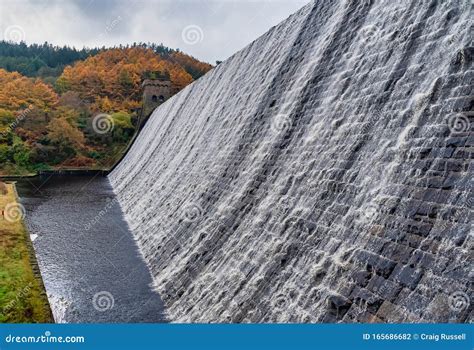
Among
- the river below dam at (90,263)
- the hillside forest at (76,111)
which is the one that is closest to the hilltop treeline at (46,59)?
the hillside forest at (76,111)

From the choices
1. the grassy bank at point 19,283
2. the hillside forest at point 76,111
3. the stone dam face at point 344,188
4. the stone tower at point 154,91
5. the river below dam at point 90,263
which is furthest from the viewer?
the stone tower at point 154,91

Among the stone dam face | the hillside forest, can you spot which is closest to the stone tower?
the hillside forest

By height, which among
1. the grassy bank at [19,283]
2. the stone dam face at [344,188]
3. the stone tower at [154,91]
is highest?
the stone tower at [154,91]

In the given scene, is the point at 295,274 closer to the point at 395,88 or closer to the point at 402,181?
the point at 402,181

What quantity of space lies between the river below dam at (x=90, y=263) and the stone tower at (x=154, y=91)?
30.5m

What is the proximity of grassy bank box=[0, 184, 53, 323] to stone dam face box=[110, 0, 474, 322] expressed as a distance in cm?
314

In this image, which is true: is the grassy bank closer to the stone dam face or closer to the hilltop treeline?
the stone dam face

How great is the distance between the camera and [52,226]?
21.0 meters

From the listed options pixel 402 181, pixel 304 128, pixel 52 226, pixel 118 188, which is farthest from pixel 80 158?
pixel 402 181

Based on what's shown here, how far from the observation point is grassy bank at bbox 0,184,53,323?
33.3ft

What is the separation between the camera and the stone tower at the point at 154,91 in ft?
187

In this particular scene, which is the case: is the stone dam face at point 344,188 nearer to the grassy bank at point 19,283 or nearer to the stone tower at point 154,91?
the grassy bank at point 19,283

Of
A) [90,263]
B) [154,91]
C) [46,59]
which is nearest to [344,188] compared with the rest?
[90,263]

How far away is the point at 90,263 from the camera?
14883 millimetres
